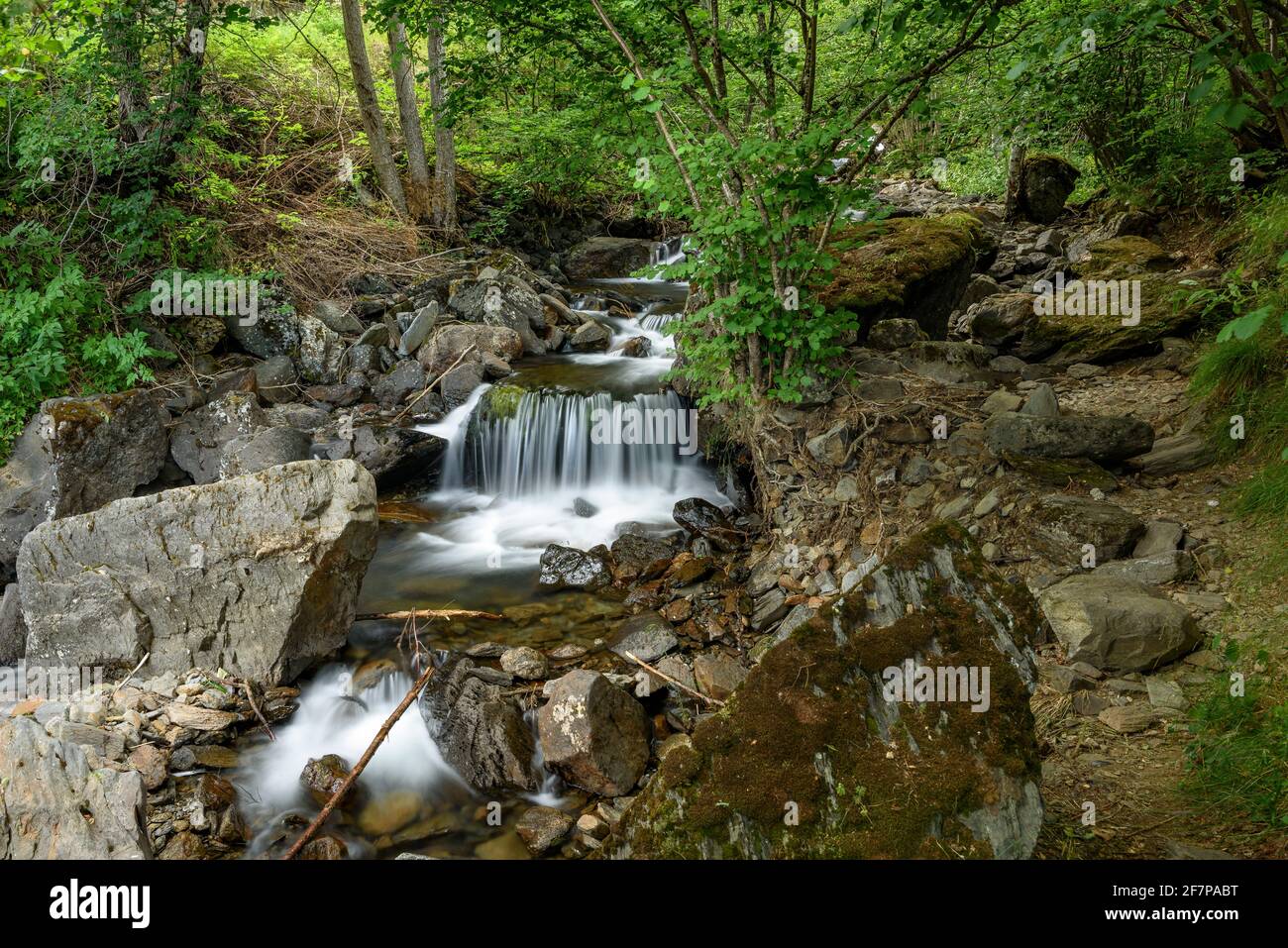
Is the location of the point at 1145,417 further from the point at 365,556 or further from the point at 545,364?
the point at 545,364

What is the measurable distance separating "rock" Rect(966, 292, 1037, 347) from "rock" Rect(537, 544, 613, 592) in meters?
4.71

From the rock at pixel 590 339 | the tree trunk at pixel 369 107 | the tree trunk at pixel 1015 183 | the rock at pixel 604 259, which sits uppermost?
the tree trunk at pixel 369 107

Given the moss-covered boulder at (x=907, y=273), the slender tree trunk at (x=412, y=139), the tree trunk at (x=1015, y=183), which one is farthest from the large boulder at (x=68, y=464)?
the tree trunk at (x=1015, y=183)

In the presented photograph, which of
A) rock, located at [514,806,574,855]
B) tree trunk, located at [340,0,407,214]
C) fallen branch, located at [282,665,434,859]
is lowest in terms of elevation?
rock, located at [514,806,574,855]

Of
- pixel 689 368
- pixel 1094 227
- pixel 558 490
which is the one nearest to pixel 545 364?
pixel 558 490

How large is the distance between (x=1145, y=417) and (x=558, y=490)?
5733mm

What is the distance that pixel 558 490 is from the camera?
28.6 feet

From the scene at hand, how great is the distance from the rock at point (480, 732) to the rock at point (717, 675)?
1.22 metres

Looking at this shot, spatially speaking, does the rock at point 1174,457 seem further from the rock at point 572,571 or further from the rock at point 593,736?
the rock at point 572,571

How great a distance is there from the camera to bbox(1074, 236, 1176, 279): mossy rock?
7.87m

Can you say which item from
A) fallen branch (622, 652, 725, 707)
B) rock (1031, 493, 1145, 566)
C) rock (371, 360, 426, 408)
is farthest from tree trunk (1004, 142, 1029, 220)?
fallen branch (622, 652, 725, 707)

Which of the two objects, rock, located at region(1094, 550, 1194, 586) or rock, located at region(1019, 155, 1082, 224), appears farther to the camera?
rock, located at region(1019, 155, 1082, 224)

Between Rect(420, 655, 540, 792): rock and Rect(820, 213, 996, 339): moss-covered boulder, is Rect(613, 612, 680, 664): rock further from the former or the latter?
Rect(820, 213, 996, 339): moss-covered boulder

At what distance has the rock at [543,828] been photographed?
4.08 metres
